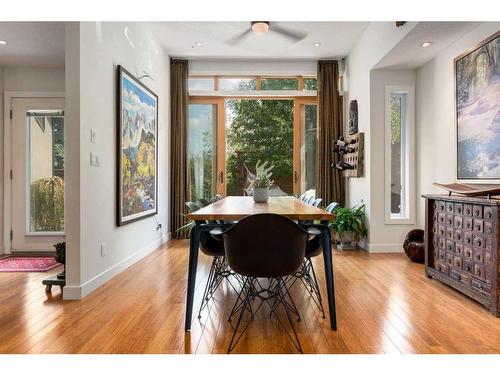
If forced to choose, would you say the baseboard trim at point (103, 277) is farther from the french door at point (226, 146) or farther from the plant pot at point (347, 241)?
the plant pot at point (347, 241)

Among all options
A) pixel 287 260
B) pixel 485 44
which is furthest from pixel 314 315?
pixel 485 44

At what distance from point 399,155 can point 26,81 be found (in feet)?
17.5

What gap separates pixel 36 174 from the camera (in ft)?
16.4

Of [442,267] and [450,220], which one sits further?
[442,267]

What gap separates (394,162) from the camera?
506cm

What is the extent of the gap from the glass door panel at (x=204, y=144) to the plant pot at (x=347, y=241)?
91.8 inches

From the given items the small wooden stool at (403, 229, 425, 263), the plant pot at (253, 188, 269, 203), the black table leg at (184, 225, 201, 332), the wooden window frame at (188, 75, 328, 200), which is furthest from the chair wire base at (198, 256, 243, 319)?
the wooden window frame at (188, 75, 328, 200)

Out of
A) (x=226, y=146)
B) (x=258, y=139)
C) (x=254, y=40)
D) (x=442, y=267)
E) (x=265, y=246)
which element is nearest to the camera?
(x=265, y=246)

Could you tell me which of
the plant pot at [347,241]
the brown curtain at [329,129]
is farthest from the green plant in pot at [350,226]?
the brown curtain at [329,129]

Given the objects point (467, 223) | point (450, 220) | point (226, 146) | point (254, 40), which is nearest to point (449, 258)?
point (450, 220)

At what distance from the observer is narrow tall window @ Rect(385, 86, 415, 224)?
4891 millimetres

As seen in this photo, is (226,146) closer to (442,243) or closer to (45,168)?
(45,168)

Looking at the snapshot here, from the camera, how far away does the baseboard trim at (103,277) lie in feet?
9.45
